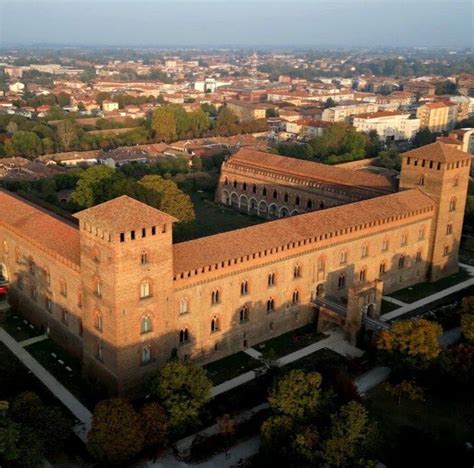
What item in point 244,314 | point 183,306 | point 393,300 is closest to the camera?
point 183,306

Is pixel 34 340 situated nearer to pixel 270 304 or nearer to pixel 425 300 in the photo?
pixel 270 304

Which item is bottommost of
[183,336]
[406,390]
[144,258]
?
[406,390]

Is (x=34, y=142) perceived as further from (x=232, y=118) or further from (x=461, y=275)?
(x=461, y=275)

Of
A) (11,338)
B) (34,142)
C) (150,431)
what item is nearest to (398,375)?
(150,431)

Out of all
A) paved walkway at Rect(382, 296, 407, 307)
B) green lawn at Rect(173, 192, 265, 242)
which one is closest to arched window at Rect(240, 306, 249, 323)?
paved walkway at Rect(382, 296, 407, 307)

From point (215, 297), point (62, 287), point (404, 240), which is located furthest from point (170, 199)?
point (404, 240)

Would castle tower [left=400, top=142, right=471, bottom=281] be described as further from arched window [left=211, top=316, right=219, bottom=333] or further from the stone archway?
arched window [left=211, top=316, right=219, bottom=333]

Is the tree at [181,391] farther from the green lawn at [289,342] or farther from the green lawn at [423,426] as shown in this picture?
the green lawn at [423,426]
